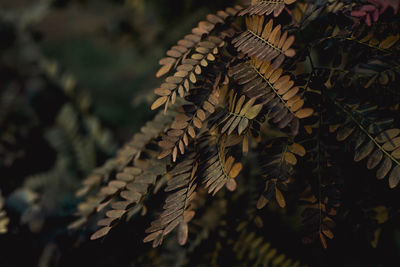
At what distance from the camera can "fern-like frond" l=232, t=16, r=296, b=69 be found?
0.71 m

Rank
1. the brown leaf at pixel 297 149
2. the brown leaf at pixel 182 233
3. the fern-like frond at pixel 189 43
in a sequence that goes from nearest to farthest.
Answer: the brown leaf at pixel 182 233
the brown leaf at pixel 297 149
the fern-like frond at pixel 189 43

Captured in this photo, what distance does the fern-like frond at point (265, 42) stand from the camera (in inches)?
27.8

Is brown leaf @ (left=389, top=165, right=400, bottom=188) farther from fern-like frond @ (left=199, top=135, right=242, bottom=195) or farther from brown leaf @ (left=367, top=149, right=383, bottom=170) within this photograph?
fern-like frond @ (left=199, top=135, right=242, bottom=195)

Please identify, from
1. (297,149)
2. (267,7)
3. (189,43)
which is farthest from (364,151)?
(189,43)

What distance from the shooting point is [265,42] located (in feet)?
2.51

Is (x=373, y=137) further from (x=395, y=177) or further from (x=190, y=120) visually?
(x=190, y=120)

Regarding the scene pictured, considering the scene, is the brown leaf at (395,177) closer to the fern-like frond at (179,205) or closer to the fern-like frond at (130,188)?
the fern-like frond at (179,205)

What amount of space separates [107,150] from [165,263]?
87 centimetres

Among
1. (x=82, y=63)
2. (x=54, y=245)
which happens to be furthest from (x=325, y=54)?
(x=82, y=63)

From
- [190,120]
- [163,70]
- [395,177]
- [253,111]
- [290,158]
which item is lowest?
[395,177]

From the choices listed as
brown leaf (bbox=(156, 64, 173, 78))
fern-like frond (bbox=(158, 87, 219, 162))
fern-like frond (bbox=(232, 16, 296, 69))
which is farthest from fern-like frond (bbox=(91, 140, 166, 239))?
fern-like frond (bbox=(232, 16, 296, 69))

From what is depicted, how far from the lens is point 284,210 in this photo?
1.27 metres

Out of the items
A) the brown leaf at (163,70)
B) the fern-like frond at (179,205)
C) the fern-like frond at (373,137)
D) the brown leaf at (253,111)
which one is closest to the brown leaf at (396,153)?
the fern-like frond at (373,137)

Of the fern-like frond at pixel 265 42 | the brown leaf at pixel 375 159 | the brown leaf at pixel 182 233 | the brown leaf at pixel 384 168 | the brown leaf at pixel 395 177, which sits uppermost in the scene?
the fern-like frond at pixel 265 42
